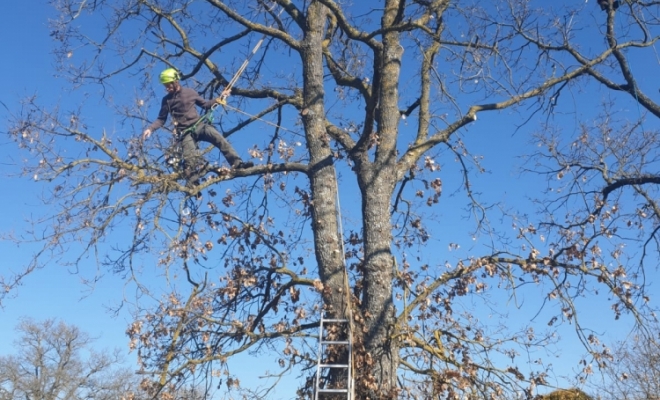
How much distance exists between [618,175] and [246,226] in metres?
4.07

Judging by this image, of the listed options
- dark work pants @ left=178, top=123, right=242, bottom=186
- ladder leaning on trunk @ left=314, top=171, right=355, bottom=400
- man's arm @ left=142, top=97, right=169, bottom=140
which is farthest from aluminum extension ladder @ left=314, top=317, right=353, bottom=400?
man's arm @ left=142, top=97, right=169, bottom=140

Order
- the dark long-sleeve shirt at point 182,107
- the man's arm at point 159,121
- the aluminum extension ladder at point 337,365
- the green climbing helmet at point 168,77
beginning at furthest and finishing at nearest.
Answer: the green climbing helmet at point 168,77 < the dark long-sleeve shirt at point 182,107 < the man's arm at point 159,121 < the aluminum extension ladder at point 337,365

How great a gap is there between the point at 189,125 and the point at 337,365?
2850mm

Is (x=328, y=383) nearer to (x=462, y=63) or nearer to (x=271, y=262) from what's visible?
(x=271, y=262)

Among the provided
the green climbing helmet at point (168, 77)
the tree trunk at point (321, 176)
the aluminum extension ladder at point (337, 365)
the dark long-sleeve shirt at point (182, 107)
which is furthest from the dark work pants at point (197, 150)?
the aluminum extension ladder at point (337, 365)

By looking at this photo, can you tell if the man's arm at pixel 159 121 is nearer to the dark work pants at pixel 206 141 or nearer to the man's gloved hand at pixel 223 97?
the dark work pants at pixel 206 141

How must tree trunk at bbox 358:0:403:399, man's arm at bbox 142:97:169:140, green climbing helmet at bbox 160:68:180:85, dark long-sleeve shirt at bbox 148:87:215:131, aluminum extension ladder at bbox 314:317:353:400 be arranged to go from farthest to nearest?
green climbing helmet at bbox 160:68:180:85
dark long-sleeve shirt at bbox 148:87:215:131
man's arm at bbox 142:97:169:140
tree trunk at bbox 358:0:403:399
aluminum extension ladder at bbox 314:317:353:400

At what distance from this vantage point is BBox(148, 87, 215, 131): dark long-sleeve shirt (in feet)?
25.8

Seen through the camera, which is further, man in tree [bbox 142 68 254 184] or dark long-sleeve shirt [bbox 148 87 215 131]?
dark long-sleeve shirt [bbox 148 87 215 131]

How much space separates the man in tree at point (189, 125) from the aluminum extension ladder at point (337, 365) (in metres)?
1.90

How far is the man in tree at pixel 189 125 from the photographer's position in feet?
24.9

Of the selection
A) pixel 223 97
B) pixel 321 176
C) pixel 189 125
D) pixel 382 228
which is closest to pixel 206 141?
pixel 189 125

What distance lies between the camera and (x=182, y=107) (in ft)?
26.2

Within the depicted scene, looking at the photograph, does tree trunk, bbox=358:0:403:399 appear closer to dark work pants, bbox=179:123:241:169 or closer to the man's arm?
dark work pants, bbox=179:123:241:169
